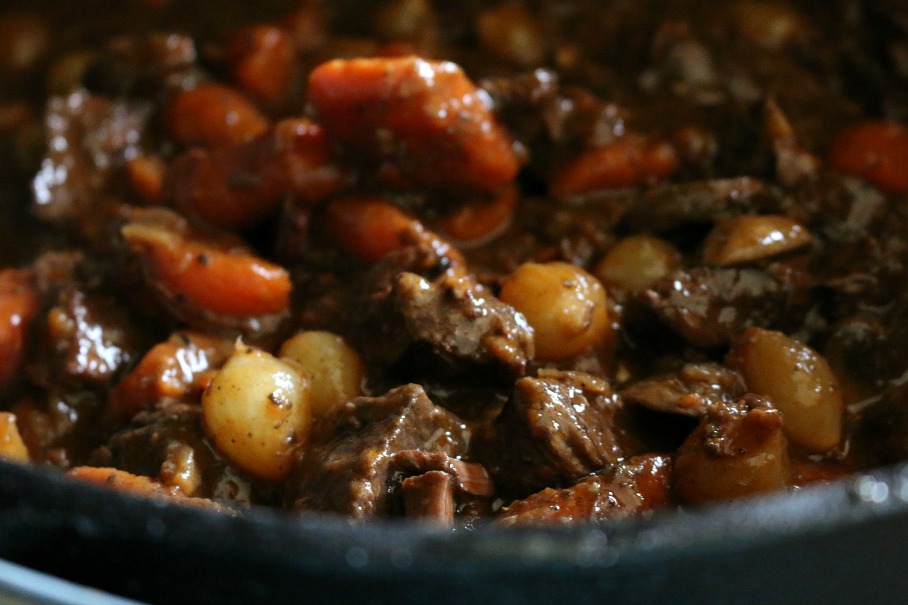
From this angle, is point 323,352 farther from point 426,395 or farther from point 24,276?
point 24,276

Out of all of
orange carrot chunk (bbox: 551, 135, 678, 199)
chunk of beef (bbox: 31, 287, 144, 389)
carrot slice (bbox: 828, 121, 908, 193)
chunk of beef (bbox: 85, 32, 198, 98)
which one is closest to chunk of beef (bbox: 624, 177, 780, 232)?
orange carrot chunk (bbox: 551, 135, 678, 199)

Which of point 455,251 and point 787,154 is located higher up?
point 787,154

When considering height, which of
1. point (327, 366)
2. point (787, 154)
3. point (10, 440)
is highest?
point (787, 154)

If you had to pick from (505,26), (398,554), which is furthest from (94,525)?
(505,26)

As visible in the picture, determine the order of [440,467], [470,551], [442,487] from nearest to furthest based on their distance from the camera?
1. [470,551]
2. [442,487]
3. [440,467]

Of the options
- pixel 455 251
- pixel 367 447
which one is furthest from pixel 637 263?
pixel 367 447

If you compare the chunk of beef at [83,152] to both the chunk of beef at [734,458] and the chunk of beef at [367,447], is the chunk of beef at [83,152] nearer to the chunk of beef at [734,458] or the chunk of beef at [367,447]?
the chunk of beef at [367,447]

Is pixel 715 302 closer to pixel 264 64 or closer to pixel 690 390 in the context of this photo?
pixel 690 390
